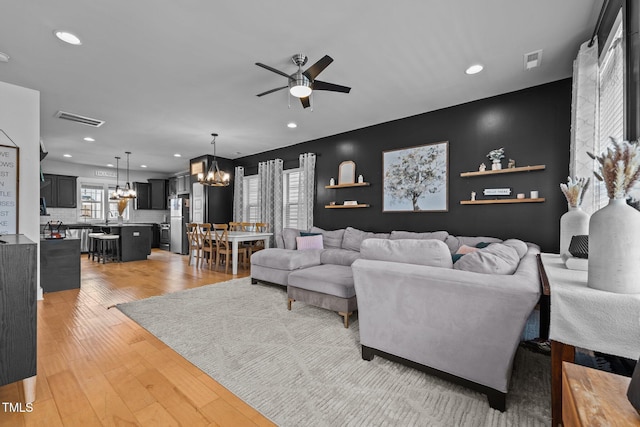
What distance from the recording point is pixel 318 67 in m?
2.61

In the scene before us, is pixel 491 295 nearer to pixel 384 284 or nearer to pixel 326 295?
pixel 384 284

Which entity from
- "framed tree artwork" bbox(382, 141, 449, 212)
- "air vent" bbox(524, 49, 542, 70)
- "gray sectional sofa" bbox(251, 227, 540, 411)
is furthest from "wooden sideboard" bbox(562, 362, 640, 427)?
"framed tree artwork" bbox(382, 141, 449, 212)

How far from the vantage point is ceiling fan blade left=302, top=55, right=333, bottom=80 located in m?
2.44

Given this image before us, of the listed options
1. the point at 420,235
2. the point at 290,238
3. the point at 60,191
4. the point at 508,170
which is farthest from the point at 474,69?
the point at 60,191

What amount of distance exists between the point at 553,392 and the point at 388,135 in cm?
428

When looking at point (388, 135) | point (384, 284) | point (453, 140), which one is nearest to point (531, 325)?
point (384, 284)

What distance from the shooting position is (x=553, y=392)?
1.33m

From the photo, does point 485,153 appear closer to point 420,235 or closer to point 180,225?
point 420,235

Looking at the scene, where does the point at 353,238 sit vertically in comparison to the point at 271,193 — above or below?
below

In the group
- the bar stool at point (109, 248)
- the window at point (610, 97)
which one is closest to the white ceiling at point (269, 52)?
the window at point (610, 97)

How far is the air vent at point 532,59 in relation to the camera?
111 inches

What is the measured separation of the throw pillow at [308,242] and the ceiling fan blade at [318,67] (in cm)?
286

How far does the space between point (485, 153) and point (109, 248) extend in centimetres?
877

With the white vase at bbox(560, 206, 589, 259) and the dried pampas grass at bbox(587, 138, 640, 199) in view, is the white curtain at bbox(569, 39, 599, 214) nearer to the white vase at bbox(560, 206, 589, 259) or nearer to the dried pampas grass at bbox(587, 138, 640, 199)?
the white vase at bbox(560, 206, 589, 259)
